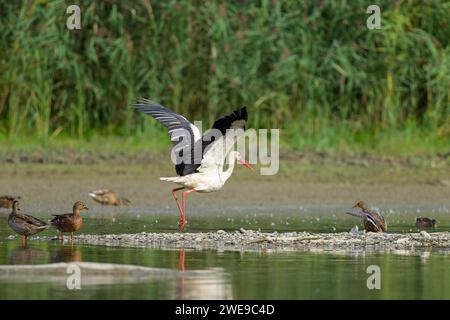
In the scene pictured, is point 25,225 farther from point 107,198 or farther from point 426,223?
point 426,223

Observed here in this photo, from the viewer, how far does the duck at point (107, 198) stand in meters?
14.3

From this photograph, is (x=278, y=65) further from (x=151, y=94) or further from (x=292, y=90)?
(x=151, y=94)

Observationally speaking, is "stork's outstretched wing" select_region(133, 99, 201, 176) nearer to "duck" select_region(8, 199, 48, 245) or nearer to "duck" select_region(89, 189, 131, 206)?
"duck" select_region(8, 199, 48, 245)

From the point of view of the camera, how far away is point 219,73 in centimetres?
1672

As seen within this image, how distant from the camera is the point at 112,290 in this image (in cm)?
829

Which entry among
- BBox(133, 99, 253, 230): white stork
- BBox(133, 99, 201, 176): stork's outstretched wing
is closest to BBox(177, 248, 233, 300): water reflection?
BBox(133, 99, 253, 230): white stork

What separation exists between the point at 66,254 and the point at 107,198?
421 cm

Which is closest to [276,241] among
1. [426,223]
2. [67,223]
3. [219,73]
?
[67,223]

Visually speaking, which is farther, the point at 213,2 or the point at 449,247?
the point at 213,2

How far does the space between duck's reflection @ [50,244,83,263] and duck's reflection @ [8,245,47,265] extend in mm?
81

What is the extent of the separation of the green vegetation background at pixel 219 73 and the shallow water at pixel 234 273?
4315 millimetres

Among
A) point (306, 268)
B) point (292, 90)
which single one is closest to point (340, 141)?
point (292, 90)

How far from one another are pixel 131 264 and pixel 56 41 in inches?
311

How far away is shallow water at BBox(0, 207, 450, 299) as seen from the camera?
26.9ft
